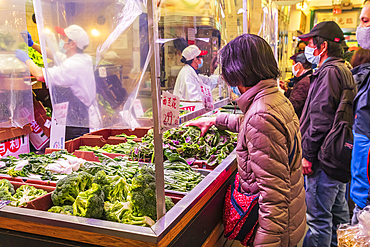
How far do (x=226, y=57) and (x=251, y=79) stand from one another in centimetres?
21

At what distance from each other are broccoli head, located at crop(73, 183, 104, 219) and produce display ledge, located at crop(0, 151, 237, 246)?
1.5 inches

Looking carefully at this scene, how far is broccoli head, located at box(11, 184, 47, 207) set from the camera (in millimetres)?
1780

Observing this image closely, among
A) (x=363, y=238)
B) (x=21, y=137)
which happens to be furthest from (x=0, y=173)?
(x=363, y=238)

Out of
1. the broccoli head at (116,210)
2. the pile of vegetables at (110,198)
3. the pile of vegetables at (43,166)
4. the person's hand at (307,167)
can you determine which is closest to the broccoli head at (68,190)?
the pile of vegetables at (110,198)

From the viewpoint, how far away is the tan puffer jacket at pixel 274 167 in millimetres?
1629

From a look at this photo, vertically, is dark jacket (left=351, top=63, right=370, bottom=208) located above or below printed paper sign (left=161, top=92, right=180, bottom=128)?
below

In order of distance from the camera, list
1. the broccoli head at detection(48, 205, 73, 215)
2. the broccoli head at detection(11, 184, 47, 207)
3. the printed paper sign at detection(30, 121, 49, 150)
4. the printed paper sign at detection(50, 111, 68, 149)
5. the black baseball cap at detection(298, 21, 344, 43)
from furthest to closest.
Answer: the printed paper sign at detection(30, 121, 49, 150)
the printed paper sign at detection(50, 111, 68, 149)
the black baseball cap at detection(298, 21, 344, 43)
the broccoli head at detection(11, 184, 47, 207)
the broccoli head at detection(48, 205, 73, 215)

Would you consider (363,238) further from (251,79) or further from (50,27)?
(50,27)

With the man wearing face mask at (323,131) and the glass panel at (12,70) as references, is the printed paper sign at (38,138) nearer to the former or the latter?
the glass panel at (12,70)

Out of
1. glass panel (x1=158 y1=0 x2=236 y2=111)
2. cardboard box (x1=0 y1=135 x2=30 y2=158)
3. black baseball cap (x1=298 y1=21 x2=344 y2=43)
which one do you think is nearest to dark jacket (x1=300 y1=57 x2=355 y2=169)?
black baseball cap (x1=298 y1=21 x2=344 y2=43)

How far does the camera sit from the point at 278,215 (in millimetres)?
1642

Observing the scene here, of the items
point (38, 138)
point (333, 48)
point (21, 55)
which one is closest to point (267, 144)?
point (21, 55)

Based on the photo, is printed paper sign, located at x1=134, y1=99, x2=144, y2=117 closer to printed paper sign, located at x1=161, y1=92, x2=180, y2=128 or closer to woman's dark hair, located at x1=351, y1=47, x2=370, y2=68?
printed paper sign, located at x1=161, y1=92, x2=180, y2=128

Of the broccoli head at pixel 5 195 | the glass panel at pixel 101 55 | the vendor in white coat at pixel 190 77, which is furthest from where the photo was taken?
the vendor in white coat at pixel 190 77
